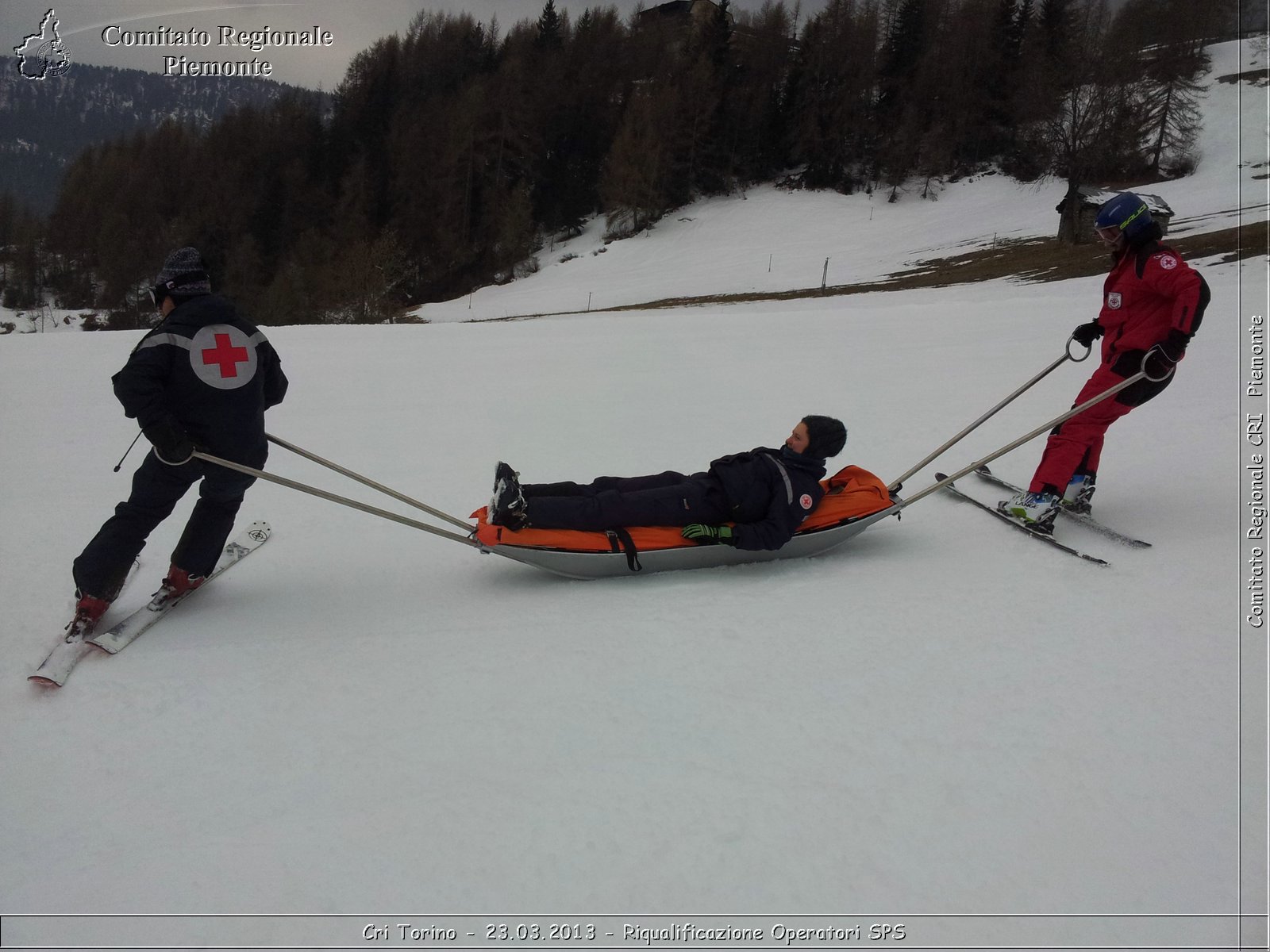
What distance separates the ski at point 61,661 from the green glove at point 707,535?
105 inches

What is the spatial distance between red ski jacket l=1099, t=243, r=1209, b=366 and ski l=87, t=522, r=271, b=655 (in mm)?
5030

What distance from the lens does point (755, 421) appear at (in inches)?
260

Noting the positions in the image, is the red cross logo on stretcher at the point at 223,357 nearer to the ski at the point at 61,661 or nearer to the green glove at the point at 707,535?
the ski at the point at 61,661

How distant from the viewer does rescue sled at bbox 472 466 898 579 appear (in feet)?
12.4

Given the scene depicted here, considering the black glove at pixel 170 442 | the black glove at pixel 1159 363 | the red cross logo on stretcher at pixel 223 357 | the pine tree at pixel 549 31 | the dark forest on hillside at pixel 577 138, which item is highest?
the pine tree at pixel 549 31

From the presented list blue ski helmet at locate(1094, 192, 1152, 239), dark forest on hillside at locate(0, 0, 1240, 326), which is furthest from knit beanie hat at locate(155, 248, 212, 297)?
dark forest on hillside at locate(0, 0, 1240, 326)

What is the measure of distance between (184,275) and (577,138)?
5019cm

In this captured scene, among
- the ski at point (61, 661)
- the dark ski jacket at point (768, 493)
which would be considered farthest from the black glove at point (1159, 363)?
the ski at point (61, 661)

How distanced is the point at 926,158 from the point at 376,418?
40296 millimetres

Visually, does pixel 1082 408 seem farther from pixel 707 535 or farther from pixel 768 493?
pixel 707 535

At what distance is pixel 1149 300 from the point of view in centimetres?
416

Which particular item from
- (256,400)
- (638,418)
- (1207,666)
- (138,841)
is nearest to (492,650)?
(138,841)

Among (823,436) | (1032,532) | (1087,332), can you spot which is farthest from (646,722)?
(1087,332)

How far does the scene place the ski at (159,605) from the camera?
10.8ft
